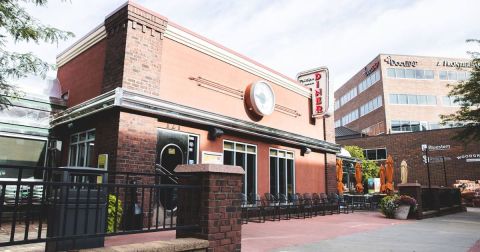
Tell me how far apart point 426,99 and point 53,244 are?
47889 millimetres

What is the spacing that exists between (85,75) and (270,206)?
7.36 meters

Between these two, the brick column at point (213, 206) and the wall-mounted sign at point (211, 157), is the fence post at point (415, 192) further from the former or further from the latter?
the brick column at point (213, 206)

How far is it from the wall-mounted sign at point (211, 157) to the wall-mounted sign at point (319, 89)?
21.6 feet

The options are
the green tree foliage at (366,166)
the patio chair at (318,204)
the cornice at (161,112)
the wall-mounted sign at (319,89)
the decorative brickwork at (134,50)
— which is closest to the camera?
the cornice at (161,112)

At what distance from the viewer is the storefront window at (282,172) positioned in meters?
13.9

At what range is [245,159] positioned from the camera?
12.7 metres

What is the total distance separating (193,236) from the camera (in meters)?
4.84

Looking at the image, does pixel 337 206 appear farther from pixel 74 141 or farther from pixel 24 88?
pixel 24 88

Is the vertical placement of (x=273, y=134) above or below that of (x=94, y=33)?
below

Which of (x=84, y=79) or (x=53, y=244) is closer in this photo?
(x=53, y=244)

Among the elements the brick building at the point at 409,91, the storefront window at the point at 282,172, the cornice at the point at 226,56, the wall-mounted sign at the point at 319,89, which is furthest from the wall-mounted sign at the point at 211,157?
the brick building at the point at 409,91

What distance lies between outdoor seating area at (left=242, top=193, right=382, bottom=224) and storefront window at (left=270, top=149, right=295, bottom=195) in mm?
348

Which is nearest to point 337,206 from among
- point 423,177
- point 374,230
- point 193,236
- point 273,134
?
point 273,134

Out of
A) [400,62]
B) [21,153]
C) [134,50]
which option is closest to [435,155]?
[400,62]
